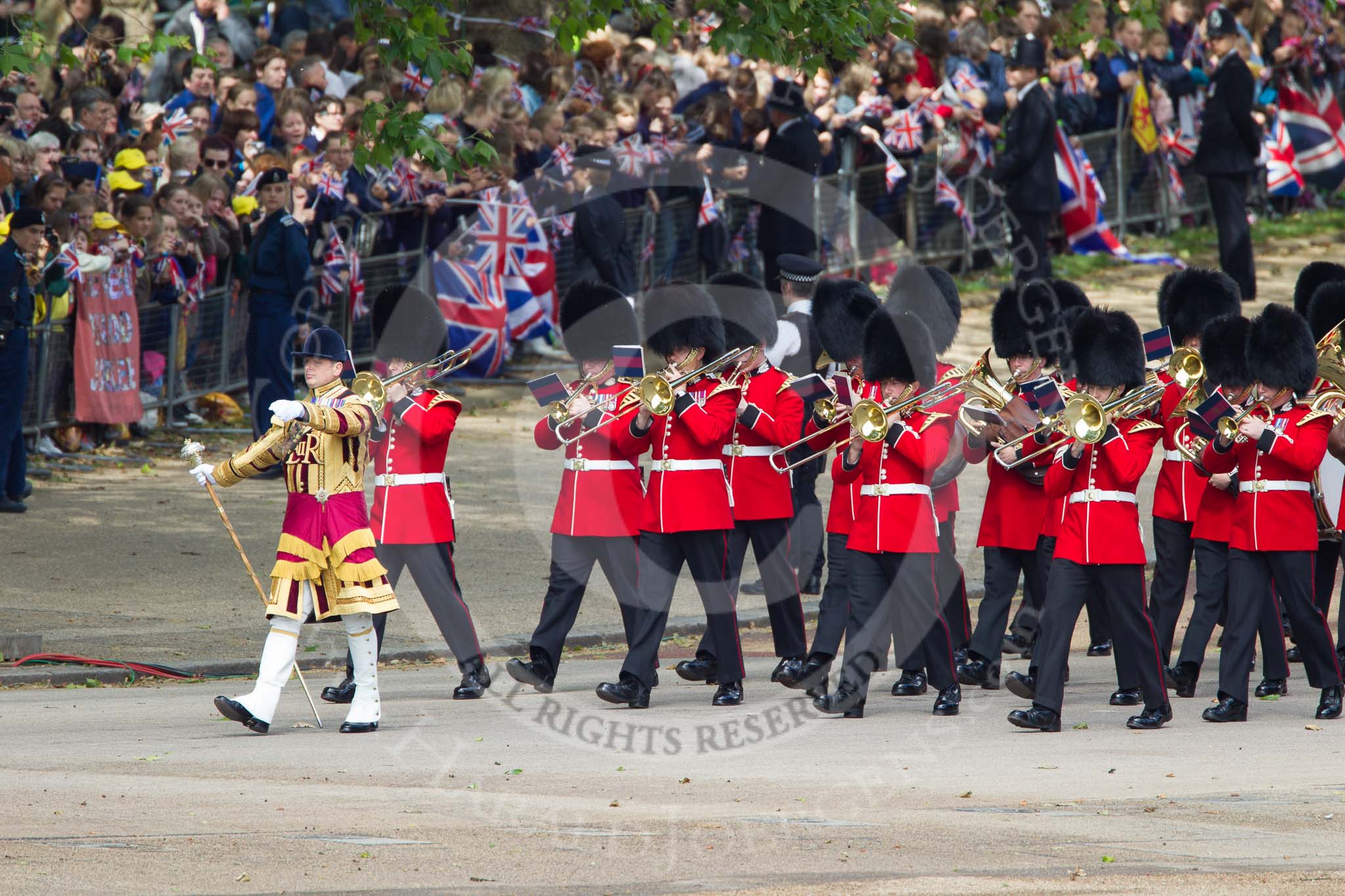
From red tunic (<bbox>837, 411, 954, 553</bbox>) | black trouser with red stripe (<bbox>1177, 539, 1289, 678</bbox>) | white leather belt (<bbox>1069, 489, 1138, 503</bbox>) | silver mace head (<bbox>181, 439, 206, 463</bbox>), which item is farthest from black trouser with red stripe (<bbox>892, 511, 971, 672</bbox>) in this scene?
silver mace head (<bbox>181, 439, 206, 463</bbox>)

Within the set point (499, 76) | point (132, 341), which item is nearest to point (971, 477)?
point (499, 76)

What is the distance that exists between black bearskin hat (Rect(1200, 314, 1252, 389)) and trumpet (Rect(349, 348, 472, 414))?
297 cm

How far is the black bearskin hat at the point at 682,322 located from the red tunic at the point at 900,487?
891mm

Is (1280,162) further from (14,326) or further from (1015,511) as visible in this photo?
(14,326)

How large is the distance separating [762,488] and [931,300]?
125cm

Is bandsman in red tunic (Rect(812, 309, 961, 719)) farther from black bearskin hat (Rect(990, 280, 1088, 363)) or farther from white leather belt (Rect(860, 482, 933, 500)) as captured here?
black bearskin hat (Rect(990, 280, 1088, 363))

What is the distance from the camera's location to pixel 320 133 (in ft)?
45.2

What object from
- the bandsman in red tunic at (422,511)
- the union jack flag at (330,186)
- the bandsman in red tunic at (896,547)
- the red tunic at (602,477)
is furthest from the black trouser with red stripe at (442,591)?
the union jack flag at (330,186)

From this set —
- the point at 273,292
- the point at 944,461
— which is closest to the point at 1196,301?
the point at 944,461

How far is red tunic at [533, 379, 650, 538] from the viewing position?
8.60 meters

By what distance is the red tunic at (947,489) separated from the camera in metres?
8.41

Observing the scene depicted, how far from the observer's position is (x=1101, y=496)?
311 inches

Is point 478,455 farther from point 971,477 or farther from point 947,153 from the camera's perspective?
point 947,153

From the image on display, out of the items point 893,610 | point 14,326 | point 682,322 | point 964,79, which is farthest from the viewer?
point 964,79
